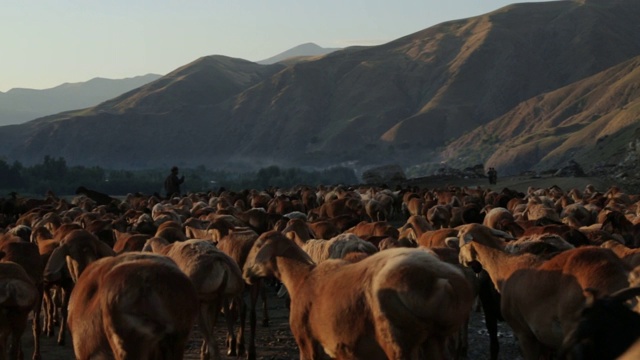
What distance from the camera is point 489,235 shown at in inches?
438

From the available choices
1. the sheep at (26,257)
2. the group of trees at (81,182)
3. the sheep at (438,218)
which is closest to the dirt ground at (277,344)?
the sheep at (26,257)

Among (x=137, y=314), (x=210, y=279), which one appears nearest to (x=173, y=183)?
→ (x=210, y=279)


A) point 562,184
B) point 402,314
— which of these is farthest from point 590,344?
point 562,184

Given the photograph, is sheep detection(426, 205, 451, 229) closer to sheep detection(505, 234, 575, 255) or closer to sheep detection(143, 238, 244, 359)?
sheep detection(505, 234, 575, 255)

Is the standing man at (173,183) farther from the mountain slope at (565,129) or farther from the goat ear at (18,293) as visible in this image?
the mountain slope at (565,129)

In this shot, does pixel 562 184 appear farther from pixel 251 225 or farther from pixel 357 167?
pixel 357 167

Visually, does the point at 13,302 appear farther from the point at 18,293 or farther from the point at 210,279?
the point at 210,279

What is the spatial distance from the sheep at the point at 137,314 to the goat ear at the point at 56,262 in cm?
577

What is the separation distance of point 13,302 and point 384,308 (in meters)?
4.73

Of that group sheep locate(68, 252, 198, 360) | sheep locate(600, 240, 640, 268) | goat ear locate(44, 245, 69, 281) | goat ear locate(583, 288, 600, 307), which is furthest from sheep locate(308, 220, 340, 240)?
goat ear locate(583, 288, 600, 307)

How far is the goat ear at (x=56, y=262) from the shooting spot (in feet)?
44.0

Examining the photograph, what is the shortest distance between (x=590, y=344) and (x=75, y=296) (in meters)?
5.00

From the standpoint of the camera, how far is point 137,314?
725cm

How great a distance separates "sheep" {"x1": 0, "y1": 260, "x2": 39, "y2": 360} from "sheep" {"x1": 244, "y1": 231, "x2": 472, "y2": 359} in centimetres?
332
